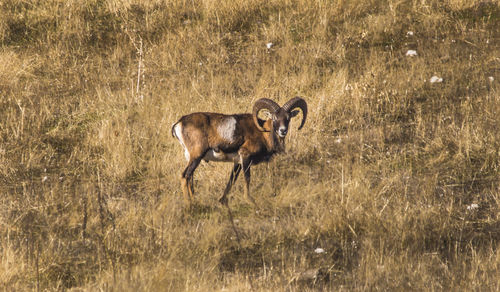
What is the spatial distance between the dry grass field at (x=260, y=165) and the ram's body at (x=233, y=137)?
37cm

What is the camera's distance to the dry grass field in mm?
6336

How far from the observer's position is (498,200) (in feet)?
25.5

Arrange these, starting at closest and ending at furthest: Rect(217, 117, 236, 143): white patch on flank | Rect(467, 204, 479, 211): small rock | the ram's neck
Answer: Rect(467, 204, 479, 211): small rock < Rect(217, 117, 236, 143): white patch on flank < the ram's neck

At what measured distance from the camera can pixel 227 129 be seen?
7863 millimetres

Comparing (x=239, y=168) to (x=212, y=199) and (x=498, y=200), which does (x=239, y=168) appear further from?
(x=498, y=200)

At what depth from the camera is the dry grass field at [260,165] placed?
6.34m

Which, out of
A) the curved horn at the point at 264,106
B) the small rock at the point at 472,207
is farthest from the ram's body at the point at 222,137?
the small rock at the point at 472,207

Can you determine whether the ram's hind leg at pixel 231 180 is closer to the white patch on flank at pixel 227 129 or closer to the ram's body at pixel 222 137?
the ram's body at pixel 222 137

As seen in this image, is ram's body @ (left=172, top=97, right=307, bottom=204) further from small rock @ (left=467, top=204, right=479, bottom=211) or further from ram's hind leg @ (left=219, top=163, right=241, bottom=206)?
small rock @ (left=467, top=204, right=479, bottom=211)

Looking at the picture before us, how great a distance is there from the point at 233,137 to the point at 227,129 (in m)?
0.11

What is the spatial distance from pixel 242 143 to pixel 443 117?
344 cm

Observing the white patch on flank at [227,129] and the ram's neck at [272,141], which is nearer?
the white patch on flank at [227,129]

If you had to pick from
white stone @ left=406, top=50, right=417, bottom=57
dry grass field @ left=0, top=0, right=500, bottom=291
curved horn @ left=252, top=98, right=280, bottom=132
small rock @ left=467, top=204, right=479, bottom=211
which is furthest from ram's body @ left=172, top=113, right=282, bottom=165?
white stone @ left=406, top=50, right=417, bottom=57

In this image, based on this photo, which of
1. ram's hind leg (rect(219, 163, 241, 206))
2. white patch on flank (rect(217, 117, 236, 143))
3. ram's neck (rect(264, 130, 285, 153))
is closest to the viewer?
white patch on flank (rect(217, 117, 236, 143))
